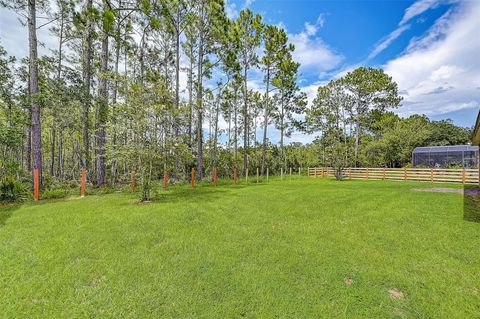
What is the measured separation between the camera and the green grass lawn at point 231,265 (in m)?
2.28

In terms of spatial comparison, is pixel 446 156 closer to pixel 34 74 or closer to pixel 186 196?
pixel 186 196

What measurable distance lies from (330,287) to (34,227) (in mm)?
4662

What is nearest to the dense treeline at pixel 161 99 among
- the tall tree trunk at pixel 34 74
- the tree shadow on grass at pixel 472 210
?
the tall tree trunk at pixel 34 74

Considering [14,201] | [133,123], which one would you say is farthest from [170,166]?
[14,201]

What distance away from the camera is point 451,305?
7.68 ft

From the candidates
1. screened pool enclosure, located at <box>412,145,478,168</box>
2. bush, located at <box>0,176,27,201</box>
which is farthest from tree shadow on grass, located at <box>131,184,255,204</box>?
screened pool enclosure, located at <box>412,145,478,168</box>

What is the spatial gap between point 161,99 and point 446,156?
81.1 feet

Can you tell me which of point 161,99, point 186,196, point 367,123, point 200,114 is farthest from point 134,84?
point 367,123

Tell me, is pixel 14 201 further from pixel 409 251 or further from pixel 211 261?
pixel 409 251

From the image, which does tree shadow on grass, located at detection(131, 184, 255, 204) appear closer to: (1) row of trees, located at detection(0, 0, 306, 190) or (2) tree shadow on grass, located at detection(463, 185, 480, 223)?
(1) row of trees, located at detection(0, 0, 306, 190)

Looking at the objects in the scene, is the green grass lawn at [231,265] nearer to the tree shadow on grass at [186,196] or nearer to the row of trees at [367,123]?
the tree shadow on grass at [186,196]

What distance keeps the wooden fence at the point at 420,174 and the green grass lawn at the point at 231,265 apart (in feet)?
35.1

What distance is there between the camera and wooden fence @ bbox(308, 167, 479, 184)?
41.4 ft

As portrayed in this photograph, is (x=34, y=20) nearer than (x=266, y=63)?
Yes
